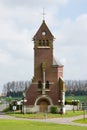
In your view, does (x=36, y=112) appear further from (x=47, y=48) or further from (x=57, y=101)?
(x=47, y=48)

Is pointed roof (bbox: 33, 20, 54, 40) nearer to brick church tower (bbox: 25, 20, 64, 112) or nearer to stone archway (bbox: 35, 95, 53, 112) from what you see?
brick church tower (bbox: 25, 20, 64, 112)

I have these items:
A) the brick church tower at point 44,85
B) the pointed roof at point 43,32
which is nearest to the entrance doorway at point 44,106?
the brick church tower at point 44,85

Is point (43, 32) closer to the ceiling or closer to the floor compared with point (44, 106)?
closer to the ceiling

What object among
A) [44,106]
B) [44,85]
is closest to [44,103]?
[44,106]

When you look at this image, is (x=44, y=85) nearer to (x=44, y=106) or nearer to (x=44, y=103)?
(x=44, y=103)

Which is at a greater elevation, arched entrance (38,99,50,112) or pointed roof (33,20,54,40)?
pointed roof (33,20,54,40)

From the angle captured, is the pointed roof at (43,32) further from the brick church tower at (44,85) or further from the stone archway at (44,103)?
the stone archway at (44,103)

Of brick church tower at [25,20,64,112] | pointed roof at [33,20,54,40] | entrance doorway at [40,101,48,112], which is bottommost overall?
entrance doorway at [40,101,48,112]

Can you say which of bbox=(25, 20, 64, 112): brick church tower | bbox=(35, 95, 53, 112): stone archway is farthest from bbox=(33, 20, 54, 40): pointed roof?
bbox=(35, 95, 53, 112): stone archway

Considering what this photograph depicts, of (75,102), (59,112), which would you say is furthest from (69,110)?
(59,112)

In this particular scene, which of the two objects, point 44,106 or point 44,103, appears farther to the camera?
point 44,103

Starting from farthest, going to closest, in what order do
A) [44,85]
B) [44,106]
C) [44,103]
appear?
[44,103] → [44,106] → [44,85]

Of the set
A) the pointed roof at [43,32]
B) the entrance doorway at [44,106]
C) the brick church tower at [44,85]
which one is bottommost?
the entrance doorway at [44,106]

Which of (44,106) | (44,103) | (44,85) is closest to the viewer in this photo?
(44,85)
